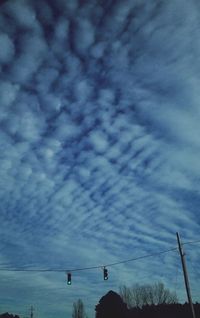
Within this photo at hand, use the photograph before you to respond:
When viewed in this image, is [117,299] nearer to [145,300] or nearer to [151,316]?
[151,316]

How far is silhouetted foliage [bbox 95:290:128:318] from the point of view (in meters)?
56.9

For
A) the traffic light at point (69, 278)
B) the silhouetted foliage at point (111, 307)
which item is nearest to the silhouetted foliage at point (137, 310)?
the silhouetted foliage at point (111, 307)

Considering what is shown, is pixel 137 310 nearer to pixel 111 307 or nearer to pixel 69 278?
pixel 111 307

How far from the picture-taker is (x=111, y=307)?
57.9m

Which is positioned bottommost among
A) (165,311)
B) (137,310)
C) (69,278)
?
(165,311)

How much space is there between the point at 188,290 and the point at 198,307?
27382 millimetres

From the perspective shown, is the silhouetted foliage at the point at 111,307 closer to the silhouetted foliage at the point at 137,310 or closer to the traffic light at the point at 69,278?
the silhouetted foliage at the point at 137,310

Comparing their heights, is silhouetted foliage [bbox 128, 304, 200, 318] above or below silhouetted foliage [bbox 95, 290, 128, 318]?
below

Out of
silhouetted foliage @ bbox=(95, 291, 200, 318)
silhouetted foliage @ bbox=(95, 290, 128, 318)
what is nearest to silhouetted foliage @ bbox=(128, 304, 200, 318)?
silhouetted foliage @ bbox=(95, 291, 200, 318)

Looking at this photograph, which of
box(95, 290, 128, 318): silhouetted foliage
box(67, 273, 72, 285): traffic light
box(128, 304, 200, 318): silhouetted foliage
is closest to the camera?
box(67, 273, 72, 285): traffic light

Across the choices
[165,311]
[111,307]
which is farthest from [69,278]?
[111,307]

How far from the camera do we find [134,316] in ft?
181

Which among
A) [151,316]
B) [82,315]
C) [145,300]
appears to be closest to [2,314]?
[82,315]

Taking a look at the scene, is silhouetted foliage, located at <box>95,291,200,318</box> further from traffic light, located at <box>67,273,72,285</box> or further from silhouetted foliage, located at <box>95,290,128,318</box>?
traffic light, located at <box>67,273,72,285</box>
